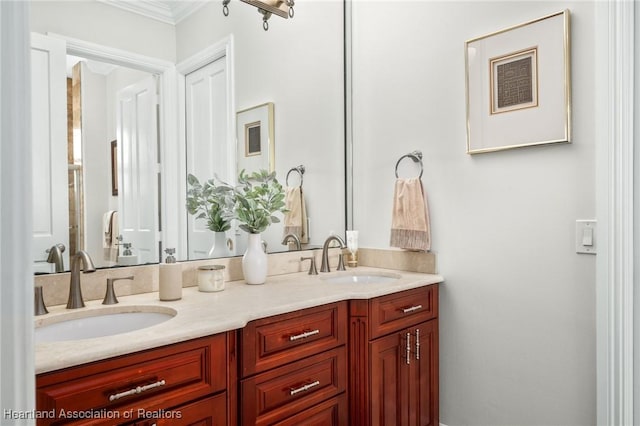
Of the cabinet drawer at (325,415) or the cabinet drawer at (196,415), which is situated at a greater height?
the cabinet drawer at (196,415)

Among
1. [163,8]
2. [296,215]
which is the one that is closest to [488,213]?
[296,215]

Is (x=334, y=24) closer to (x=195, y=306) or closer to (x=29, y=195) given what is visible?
(x=195, y=306)

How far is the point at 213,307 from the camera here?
1387mm

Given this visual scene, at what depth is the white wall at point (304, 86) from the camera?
1993 mm

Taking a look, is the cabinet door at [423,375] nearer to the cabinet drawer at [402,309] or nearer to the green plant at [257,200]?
the cabinet drawer at [402,309]

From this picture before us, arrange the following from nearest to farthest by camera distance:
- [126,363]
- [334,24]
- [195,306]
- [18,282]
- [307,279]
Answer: [18,282], [126,363], [195,306], [307,279], [334,24]

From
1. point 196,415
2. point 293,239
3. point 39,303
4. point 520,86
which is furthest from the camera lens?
point 293,239

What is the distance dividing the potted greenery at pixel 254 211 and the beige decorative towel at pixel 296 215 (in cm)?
16

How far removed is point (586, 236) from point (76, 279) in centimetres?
179

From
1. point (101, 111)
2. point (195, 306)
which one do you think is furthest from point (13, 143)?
point (101, 111)

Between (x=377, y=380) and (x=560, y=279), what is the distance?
826mm

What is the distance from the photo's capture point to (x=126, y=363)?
1.02m

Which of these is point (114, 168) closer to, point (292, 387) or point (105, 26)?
point (105, 26)

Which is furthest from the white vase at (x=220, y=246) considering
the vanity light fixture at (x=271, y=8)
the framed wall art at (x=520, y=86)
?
the framed wall art at (x=520, y=86)
